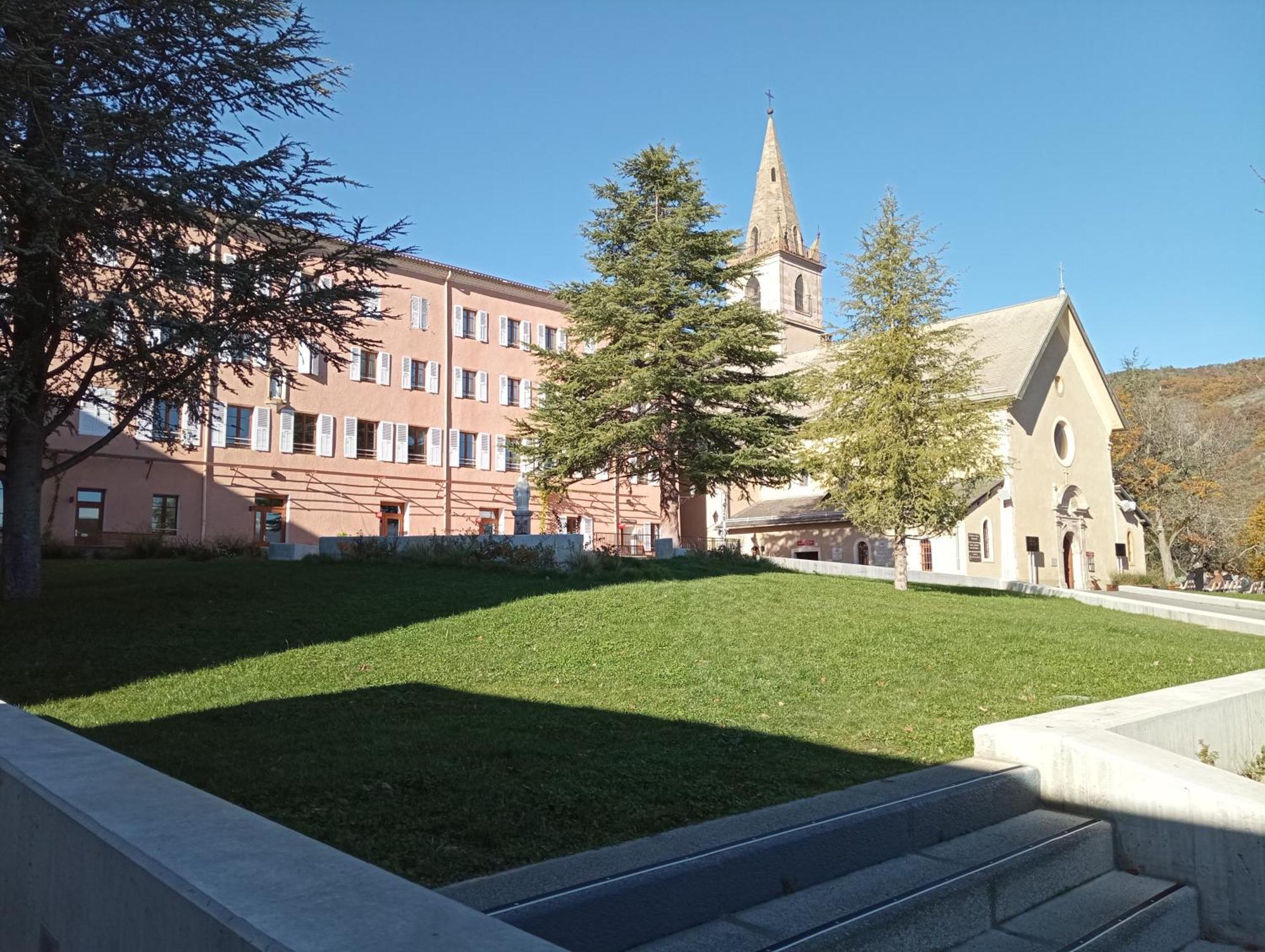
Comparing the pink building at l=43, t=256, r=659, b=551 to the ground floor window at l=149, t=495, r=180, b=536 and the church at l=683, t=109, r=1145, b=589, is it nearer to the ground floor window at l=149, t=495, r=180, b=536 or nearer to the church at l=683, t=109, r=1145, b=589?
the ground floor window at l=149, t=495, r=180, b=536

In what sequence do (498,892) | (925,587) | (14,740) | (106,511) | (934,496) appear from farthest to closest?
(106,511)
(925,587)
(934,496)
(14,740)
(498,892)

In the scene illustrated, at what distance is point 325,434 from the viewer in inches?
1404

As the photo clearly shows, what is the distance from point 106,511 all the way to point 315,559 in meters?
15.4

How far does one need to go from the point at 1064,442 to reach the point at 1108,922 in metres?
38.3

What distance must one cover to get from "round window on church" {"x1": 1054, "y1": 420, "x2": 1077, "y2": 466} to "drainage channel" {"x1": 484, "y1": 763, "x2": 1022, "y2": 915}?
37.2 meters

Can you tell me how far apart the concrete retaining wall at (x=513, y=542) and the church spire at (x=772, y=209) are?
48.3 meters

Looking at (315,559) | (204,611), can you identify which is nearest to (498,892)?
(204,611)

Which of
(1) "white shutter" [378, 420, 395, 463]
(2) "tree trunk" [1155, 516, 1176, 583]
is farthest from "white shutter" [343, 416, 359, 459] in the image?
(2) "tree trunk" [1155, 516, 1176, 583]

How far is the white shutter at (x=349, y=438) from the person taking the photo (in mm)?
36500

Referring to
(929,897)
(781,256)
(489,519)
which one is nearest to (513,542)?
(929,897)

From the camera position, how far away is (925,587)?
24781 mm

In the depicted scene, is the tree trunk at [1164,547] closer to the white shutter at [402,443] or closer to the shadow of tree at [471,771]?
the white shutter at [402,443]

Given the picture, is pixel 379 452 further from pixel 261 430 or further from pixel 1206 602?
pixel 1206 602

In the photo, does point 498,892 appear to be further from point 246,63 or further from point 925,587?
point 925,587
